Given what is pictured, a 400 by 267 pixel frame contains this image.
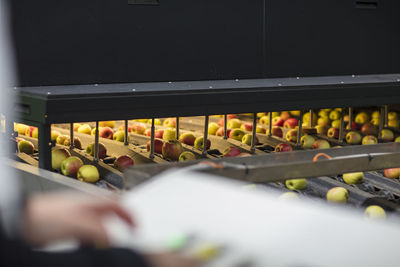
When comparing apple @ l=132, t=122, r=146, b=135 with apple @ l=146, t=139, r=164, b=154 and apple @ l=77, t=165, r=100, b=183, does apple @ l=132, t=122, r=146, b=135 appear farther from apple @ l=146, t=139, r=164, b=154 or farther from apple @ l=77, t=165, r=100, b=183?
apple @ l=77, t=165, r=100, b=183

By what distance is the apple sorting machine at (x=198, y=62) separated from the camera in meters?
2.16

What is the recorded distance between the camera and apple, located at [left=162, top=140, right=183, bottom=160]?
265 centimetres

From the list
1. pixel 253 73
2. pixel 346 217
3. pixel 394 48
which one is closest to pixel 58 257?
pixel 346 217

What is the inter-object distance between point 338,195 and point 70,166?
107 cm

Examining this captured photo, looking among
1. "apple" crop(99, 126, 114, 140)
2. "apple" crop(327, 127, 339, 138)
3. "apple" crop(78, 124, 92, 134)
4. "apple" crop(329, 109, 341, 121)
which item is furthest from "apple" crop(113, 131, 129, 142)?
"apple" crop(329, 109, 341, 121)

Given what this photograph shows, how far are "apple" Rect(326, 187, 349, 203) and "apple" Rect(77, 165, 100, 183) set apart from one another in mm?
917

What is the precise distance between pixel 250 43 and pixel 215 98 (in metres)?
0.57

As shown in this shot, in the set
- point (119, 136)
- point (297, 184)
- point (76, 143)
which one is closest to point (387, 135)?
point (297, 184)

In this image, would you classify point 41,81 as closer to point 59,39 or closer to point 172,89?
point 59,39

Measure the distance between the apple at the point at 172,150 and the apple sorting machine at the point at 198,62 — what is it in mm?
90

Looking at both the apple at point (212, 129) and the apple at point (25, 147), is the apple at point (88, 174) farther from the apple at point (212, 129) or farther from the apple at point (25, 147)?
the apple at point (212, 129)

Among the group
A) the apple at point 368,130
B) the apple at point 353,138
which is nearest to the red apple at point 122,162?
the apple at point 353,138

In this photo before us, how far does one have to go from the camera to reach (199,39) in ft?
8.64

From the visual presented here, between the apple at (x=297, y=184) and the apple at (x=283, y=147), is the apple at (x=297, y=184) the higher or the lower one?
the lower one
